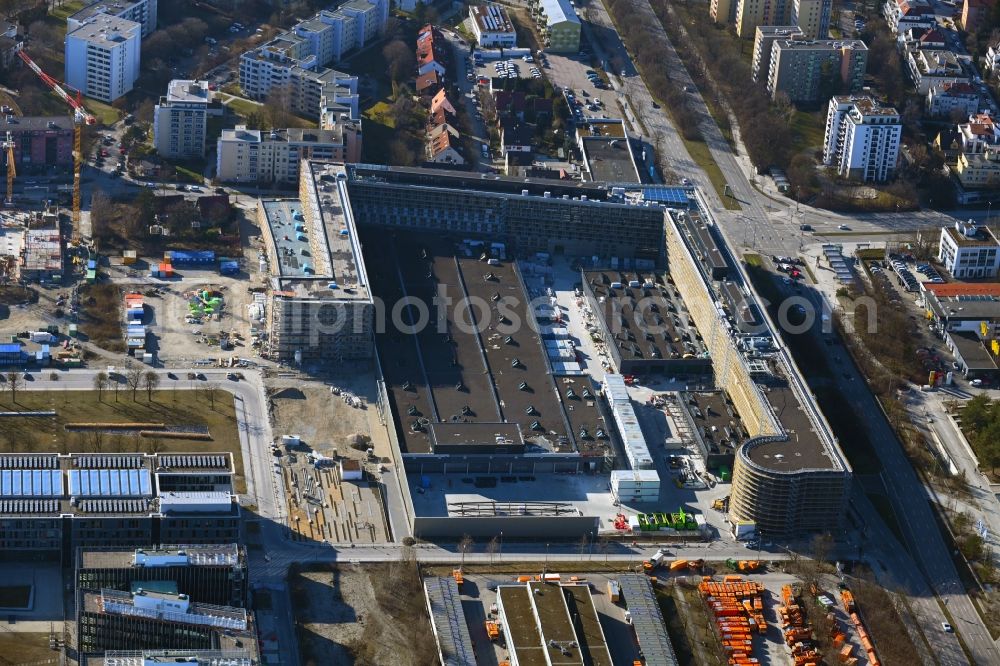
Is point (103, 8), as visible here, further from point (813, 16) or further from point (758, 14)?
point (813, 16)

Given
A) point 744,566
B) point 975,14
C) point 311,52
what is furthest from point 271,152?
point 975,14

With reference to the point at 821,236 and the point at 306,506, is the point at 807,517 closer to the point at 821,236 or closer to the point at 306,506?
the point at 306,506

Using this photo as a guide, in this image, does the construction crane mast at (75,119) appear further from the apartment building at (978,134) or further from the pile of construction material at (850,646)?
the apartment building at (978,134)

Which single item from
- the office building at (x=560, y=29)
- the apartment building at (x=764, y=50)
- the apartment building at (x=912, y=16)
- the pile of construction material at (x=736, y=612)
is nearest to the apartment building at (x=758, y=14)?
the apartment building at (x=764, y=50)

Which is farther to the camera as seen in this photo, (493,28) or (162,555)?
(493,28)

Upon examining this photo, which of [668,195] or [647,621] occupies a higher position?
[668,195]

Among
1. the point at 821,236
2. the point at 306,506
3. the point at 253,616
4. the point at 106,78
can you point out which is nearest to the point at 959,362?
the point at 821,236

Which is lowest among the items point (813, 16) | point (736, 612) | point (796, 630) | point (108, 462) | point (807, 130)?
point (796, 630)
